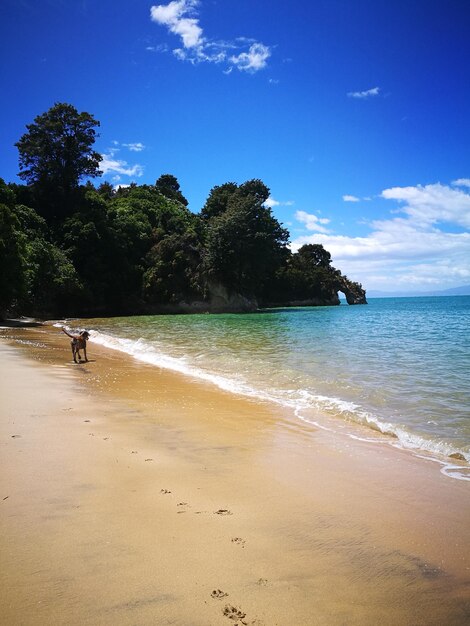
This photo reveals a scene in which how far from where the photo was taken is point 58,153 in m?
48.8

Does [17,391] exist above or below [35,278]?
below

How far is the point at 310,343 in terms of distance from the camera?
1534 centimetres

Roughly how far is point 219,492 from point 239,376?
657cm

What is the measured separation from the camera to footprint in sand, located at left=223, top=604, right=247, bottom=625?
193cm

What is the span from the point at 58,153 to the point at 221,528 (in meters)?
55.4

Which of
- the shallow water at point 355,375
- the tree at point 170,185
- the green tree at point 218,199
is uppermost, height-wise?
the tree at point 170,185

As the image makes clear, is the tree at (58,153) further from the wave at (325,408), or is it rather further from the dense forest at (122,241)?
the wave at (325,408)

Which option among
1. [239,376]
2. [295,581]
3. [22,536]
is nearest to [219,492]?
[295,581]

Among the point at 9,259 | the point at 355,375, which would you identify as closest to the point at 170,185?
the point at 9,259

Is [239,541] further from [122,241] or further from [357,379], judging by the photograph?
[122,241]

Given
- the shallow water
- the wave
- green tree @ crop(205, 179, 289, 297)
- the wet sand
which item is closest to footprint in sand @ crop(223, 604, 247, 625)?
the wet sand

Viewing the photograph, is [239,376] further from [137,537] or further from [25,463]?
[137,537]

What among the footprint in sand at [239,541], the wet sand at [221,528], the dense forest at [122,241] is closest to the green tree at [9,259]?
the dense forest at [122,241]

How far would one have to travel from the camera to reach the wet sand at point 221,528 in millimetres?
2033
